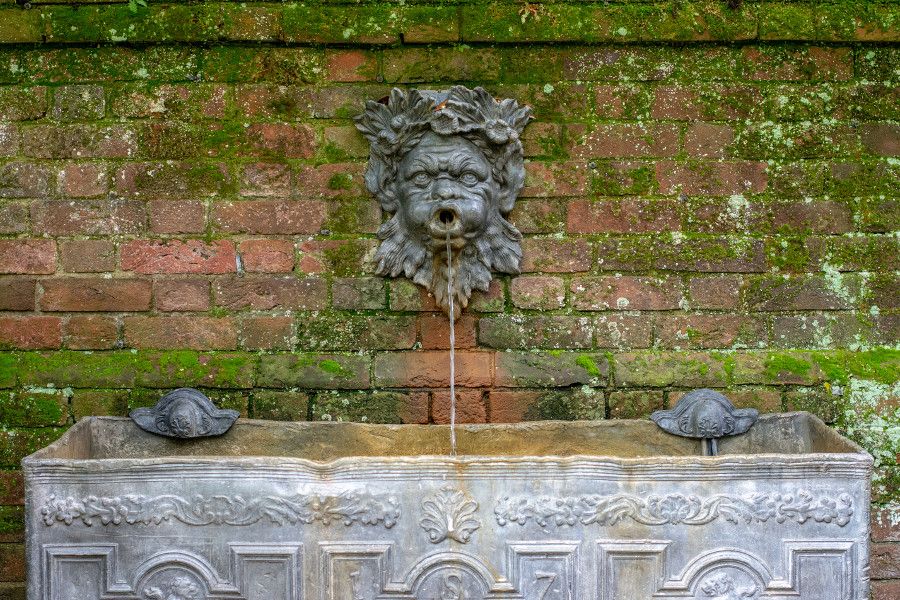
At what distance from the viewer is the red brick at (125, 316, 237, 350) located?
113 inches

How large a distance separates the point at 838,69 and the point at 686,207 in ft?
1.99

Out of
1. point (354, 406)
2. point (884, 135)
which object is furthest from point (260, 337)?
point (884, 135)

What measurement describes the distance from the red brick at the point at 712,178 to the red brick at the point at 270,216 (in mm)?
1027

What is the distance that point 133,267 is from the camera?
286cm

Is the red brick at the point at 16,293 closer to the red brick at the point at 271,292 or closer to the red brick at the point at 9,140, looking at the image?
the red brick at the point at 9,140

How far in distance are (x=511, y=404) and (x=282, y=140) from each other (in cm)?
104

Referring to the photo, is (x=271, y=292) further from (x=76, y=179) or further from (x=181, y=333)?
(x=76, y=179)

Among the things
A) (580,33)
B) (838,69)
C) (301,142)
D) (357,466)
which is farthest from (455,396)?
(838,69)

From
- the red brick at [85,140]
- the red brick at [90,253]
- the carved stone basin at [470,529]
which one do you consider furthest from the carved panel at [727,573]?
the red brick at [85,140]

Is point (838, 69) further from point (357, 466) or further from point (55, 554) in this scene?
point (55, 554)

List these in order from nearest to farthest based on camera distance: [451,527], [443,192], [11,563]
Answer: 1. [451,527]
2. [443,192]
3. [11,563]

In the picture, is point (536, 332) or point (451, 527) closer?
point (451, 527)

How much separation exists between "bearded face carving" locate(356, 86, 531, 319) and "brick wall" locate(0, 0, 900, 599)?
2.3 inches

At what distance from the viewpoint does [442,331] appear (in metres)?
2.87
